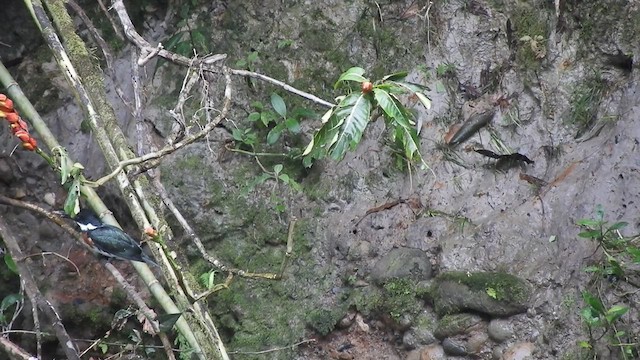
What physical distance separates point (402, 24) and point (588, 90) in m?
1.17

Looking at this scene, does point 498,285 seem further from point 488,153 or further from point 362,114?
point 362,114

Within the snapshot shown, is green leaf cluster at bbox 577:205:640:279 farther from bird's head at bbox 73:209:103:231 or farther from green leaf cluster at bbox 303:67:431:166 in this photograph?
bird's head at bbox 73:209:103:231

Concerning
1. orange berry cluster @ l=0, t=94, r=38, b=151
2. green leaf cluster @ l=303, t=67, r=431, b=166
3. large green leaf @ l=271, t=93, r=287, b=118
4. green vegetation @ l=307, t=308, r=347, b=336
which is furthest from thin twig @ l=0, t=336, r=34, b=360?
large green leaf @ l=271, t=93, r=287, b=118

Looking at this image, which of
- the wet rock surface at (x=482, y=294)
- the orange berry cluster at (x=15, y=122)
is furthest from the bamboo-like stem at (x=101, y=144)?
the wet rock surface at (x=482, y=294)

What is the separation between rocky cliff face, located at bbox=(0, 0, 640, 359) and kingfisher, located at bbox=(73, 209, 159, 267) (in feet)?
1.01

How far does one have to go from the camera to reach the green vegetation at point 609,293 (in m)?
3.40

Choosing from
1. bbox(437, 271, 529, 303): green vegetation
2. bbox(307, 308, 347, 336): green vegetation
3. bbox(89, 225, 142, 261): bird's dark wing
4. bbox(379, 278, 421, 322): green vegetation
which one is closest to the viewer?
bbox(89, 225, 142, 261): bird's dark wing

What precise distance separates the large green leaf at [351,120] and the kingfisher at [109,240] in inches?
51.8

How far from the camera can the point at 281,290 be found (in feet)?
14.1

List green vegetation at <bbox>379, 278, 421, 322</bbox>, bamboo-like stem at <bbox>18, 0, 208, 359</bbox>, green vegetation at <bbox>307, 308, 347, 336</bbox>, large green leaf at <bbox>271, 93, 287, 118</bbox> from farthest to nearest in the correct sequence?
large green leaf at <bbox>271, 93, 287, 118</bbox>
green vegetation at <bbox>307, 308, 347, 336</bbox>
green vegetation at <bbox>379, 278, 421, 322</bbox>
bamboo-like stem at <bbox>18, 0, 208, 359</bbox>

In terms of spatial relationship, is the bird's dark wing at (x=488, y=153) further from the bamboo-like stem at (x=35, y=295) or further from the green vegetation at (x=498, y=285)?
the bamboo-like stem at (x=35, y=295)

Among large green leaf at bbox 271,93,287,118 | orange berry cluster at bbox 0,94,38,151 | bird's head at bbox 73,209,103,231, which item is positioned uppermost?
orange berry cluster at bbox 0,94,38,151

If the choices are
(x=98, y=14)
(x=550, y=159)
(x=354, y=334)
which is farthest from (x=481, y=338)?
(x=98, y=14)

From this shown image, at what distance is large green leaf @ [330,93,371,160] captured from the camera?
8.46 ft
